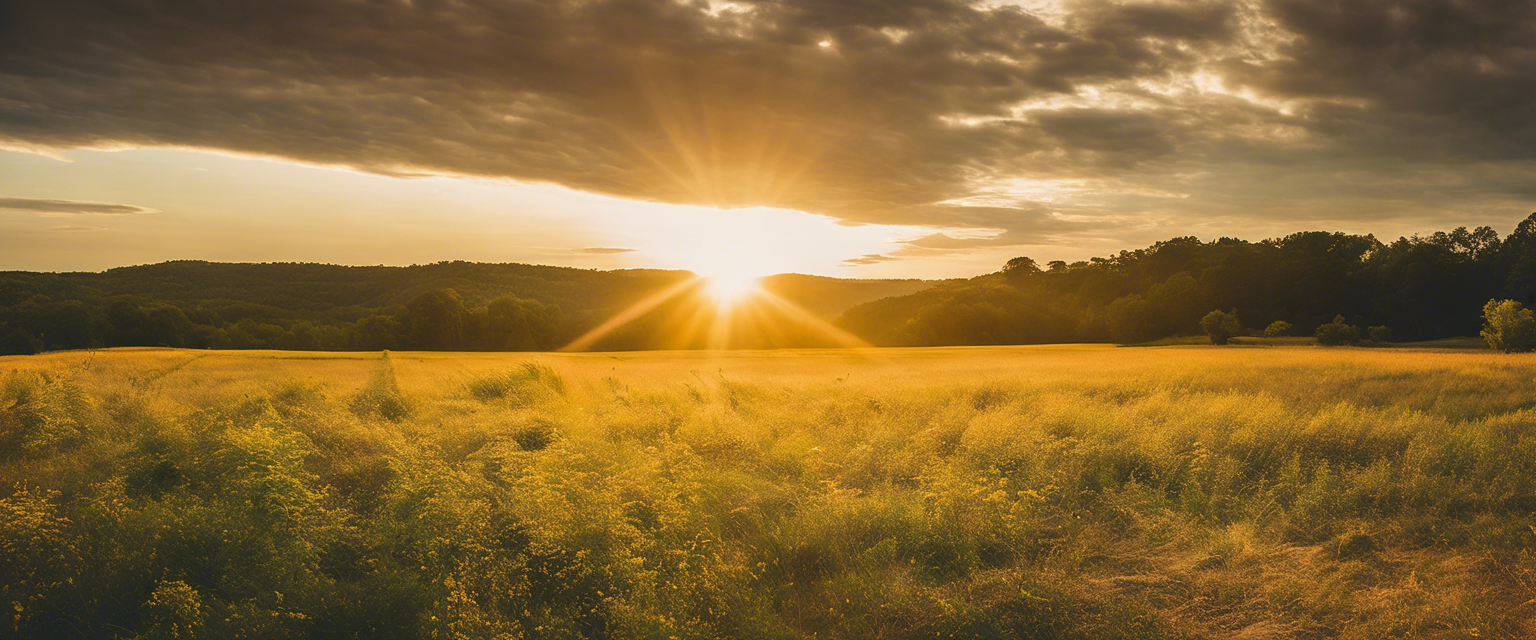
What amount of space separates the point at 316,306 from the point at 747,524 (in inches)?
3252

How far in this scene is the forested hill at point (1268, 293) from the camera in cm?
6394

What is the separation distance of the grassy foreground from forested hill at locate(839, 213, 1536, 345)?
6175cm

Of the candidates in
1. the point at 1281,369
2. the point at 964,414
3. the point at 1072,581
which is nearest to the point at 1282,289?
the point at 1281,369

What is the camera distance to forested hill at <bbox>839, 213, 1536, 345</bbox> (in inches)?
2517

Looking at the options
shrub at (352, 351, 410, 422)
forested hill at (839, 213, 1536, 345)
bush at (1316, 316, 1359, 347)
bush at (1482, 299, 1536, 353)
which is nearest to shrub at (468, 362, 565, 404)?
shrub at (352, 351, 410, 422)

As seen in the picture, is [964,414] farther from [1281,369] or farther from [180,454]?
[1281,369]

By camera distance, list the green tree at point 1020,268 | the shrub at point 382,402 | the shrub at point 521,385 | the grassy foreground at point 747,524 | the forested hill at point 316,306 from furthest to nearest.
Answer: the green tree at point 1020,268 < the forested hill at point 316,306 < the shrub at point 521,385 < the shrub at point 382,402 < the grassy foreground at point 747,524

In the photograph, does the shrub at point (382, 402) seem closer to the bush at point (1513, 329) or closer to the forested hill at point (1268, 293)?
the bush at point (1513, 329)

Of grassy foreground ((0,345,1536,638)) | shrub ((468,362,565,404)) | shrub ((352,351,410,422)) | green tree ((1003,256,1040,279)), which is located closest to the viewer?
grassy foreground ((0,345,1536,638))

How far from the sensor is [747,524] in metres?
8.52

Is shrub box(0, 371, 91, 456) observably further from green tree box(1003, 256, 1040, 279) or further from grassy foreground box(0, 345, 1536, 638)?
green tree box(1003, 256, 1040, 279)

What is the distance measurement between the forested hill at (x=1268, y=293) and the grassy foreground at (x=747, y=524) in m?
61.8

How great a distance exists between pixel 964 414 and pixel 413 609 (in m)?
10.9

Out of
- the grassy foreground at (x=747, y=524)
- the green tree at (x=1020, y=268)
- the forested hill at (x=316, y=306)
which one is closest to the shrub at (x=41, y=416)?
the grassy foreground at (x=747, y=524)
